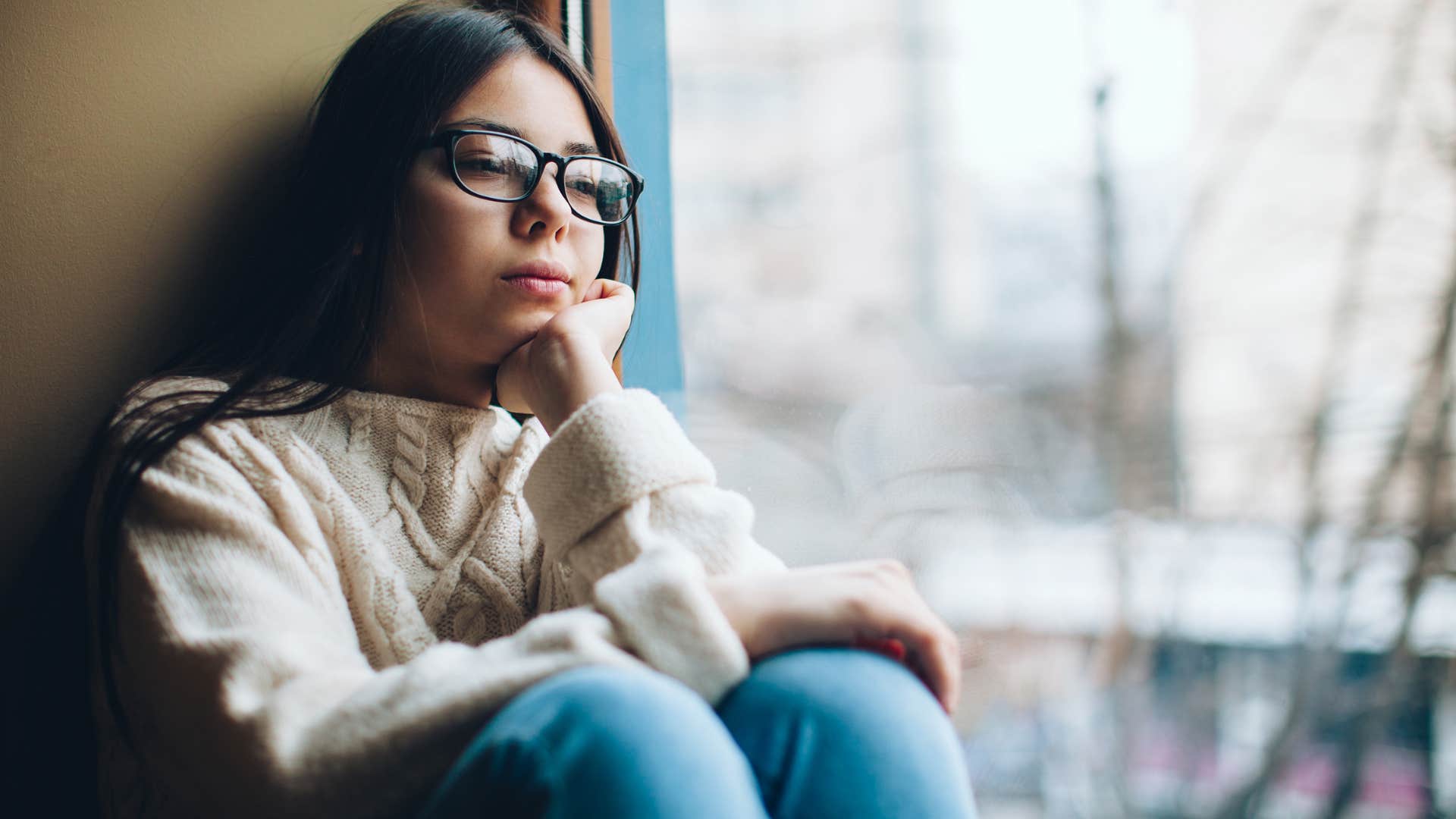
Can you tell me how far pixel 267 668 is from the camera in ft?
2.11

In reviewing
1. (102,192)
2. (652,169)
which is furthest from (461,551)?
(652,169)

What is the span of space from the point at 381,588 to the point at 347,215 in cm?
39

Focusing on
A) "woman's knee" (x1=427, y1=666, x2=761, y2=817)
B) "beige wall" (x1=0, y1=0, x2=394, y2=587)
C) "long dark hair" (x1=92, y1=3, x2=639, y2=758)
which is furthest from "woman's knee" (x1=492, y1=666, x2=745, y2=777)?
"beige wall" (x1=0, y1=0, x2=394, y2=587)

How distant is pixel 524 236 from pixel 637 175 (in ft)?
0.59

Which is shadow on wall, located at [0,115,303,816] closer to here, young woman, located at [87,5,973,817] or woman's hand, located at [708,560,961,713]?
young woman, located at [87,5,973,817]

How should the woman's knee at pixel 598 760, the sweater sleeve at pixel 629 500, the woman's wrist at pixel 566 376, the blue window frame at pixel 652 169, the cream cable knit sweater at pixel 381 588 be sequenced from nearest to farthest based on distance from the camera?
the woman's knee at pixel 598 760, the cream cable knit sweater at pixel 381 588, the sweater sleeve at pixel 629 500, the woman's wrist at pixel 566 376, the blue window frame at pixel 652 169

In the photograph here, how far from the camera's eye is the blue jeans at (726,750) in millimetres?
497

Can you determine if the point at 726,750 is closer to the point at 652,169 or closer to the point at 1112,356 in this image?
the point at 1112,356

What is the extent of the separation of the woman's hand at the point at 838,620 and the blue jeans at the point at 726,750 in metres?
0.02

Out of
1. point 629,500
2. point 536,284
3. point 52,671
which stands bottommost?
point 52,671

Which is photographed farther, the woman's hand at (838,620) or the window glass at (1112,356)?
the window glass at (1112,356)

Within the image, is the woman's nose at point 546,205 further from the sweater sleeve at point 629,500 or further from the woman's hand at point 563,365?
the sweater sleeve at point 629,500

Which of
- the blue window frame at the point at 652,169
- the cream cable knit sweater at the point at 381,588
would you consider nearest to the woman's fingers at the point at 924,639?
the cream cable knit sweater at the point at 381,588

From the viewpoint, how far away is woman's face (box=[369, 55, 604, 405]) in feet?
3.07
